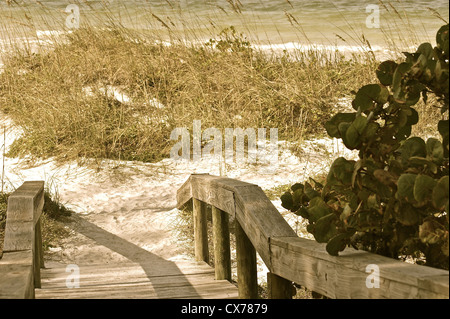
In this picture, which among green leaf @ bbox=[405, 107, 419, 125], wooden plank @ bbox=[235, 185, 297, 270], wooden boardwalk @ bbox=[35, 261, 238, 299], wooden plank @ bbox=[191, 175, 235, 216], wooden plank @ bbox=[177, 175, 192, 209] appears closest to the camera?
green leaf @ bbox=[405, 107, 419, 125]

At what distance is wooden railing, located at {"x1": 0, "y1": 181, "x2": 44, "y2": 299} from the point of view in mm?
1964

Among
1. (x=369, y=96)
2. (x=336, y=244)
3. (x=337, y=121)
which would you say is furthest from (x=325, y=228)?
(x=369, y=96)

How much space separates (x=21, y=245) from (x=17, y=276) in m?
0.73

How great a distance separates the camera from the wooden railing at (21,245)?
1964mm

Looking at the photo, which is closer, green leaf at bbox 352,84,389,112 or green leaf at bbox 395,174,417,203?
green leaf at bbox 395,174,417,203

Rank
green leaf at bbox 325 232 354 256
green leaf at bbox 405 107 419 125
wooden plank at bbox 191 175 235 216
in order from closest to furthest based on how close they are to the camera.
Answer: green leaf at bbox 325 232 354 256, green leaf at bbox 405 107 419 125, wooden plank at bbox 191 175 235 216

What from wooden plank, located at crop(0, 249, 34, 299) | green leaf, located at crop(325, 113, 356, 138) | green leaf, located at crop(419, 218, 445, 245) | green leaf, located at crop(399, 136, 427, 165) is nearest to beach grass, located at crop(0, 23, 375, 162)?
wooden plank, located at crop(0, 249, 34, 299)

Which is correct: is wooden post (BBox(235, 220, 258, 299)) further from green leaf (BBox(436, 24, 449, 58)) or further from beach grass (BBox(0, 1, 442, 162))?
beach grass (BBox(0, 1, 442, 162))

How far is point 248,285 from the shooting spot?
10.2 ft

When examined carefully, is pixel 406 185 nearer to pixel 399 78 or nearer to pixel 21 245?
pixel 399 78

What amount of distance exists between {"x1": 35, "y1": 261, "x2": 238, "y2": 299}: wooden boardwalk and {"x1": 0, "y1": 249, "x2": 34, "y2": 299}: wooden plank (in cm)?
97

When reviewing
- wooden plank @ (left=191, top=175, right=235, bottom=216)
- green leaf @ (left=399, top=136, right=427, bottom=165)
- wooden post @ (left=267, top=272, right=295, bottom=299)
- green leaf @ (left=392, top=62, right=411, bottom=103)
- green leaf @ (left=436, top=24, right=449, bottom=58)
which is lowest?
wooden post @ (left=267, top=272, right=295, bottom=299)
